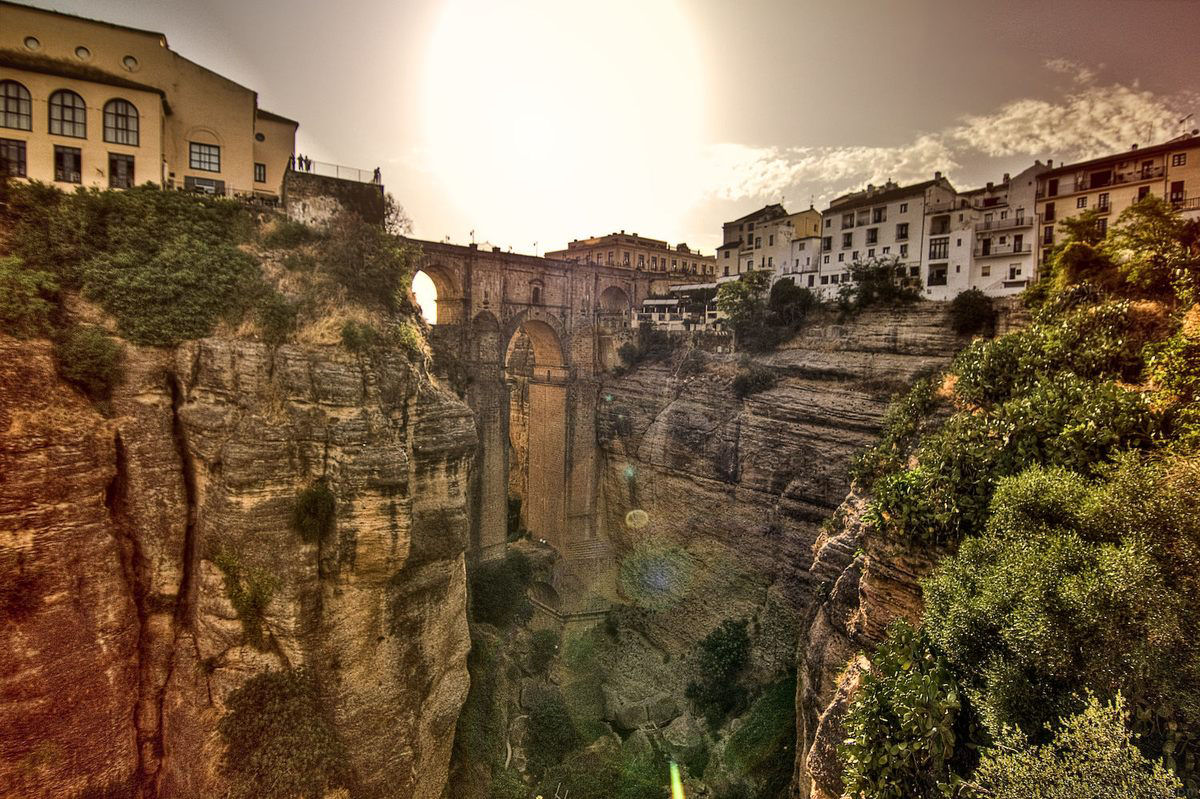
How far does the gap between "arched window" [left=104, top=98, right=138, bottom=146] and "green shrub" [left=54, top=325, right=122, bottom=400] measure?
9.09 meters

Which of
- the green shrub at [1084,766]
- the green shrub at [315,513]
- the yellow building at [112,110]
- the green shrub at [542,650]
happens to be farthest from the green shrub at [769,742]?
the yellow building at [112,110]

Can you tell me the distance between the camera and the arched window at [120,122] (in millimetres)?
16391

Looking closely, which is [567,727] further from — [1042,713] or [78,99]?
[78,99]

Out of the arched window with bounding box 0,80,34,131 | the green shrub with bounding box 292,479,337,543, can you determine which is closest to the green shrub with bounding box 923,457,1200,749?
the green shrub with bounding box 292,479,337,543

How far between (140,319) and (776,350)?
23906 mm

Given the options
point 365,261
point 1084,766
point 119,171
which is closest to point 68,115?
point 119,171

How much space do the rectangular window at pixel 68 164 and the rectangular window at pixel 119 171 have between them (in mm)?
706

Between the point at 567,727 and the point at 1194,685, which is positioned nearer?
the point at 1194,685

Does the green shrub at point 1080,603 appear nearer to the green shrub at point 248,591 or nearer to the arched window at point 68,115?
the green shrub at point 248,591

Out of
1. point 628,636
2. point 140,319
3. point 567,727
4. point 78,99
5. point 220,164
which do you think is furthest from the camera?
point 628,636

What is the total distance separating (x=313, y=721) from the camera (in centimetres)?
1198

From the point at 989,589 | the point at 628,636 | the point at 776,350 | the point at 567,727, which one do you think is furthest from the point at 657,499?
the point at 989,589

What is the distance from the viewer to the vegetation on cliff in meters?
6.16

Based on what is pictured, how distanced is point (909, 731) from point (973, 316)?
748 inches
